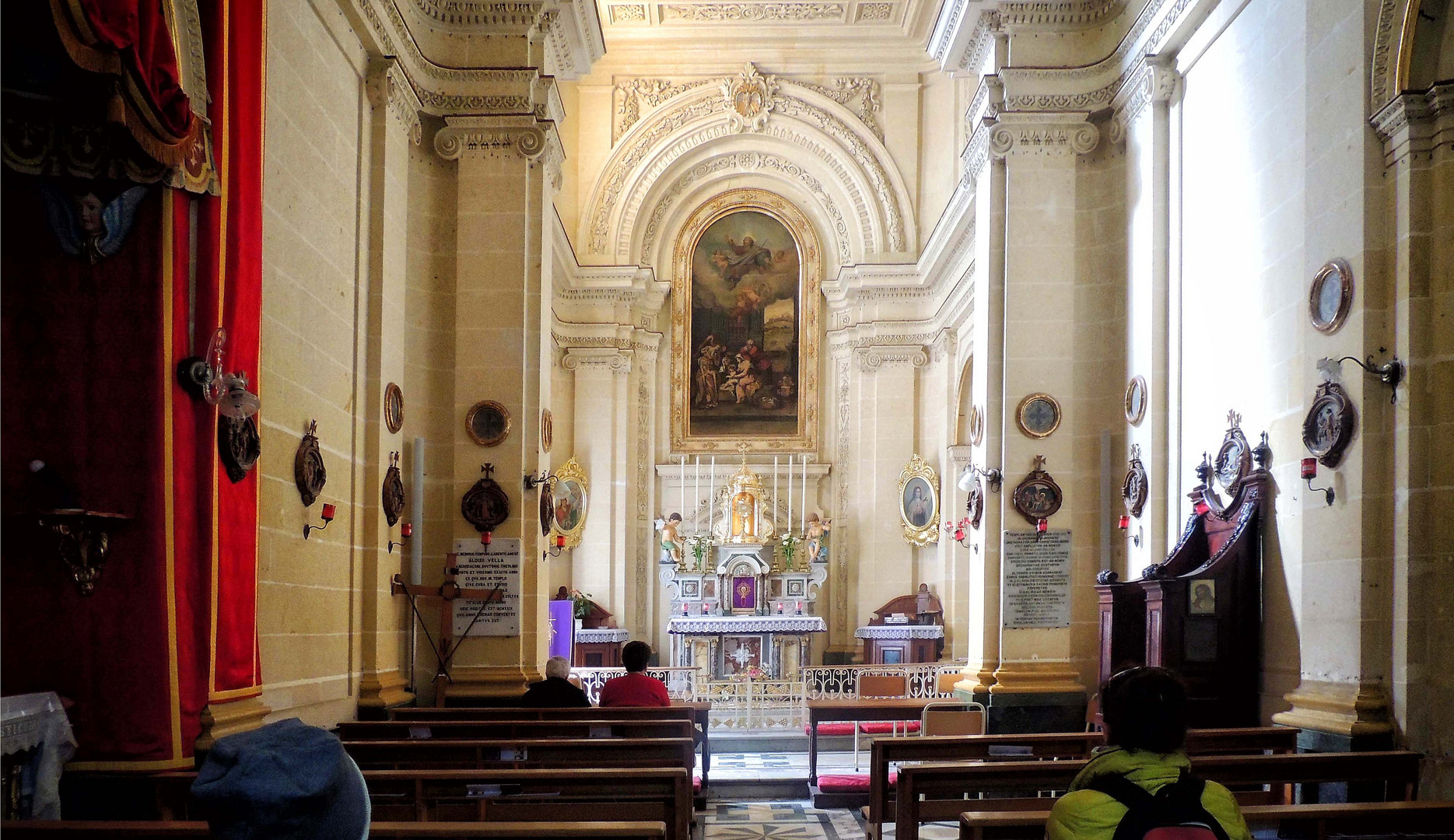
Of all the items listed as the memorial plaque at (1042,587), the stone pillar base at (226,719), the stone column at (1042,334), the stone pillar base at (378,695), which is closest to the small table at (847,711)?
the stone column at (1042,334)

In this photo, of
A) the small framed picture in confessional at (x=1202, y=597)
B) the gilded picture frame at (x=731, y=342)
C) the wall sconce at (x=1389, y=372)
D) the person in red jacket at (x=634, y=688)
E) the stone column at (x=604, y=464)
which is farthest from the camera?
the gilded picture frame at (x=731, y=342)

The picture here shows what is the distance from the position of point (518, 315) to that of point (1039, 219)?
5.02m

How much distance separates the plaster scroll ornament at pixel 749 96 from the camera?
21.6 meters

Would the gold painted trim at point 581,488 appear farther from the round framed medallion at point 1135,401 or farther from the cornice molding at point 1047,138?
the round framed medallion at point 1135,401

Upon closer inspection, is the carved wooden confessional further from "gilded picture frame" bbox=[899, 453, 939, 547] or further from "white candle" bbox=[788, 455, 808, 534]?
"white candle" bbox=[788, 455, 808, 534]

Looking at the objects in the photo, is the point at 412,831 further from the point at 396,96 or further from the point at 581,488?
the point at 581,488

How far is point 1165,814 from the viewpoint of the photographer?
11.6 ft

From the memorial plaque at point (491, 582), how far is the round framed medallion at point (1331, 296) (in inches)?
285

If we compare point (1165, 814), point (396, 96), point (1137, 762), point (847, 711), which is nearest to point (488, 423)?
point (396, 96)

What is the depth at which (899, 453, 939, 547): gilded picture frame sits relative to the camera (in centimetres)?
2073

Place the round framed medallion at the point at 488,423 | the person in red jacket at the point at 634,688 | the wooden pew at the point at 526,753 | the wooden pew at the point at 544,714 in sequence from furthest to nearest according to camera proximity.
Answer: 1. the round framed medallion at the point at 488,423
2. the person in red jacket at the point at 634,688
3. the wooden pew at the point at 544,714
4. the wooden pew at the point at 526,753

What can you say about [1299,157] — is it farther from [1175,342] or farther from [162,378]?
[162,378]

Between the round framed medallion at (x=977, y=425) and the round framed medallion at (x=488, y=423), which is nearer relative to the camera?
the round framed medallion at (x=488, y=423)

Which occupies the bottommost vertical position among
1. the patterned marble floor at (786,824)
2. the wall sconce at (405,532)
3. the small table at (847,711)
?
the patterned marble floor at (786,824)
